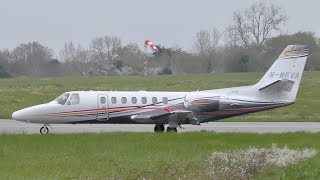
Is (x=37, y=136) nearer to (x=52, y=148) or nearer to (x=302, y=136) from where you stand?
(x=52, y=148)

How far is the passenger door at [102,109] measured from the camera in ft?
86.4

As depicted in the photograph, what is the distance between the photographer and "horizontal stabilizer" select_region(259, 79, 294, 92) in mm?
27547

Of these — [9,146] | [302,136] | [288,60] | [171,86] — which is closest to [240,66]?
[171,86]

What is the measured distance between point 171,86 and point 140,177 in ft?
149

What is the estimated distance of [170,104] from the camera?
89.6 feet

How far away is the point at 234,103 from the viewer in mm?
27781

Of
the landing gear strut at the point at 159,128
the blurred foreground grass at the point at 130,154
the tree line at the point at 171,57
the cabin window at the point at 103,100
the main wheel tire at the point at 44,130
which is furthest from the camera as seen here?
the tree line at the point at 171,57

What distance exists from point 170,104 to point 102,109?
307 centimetres

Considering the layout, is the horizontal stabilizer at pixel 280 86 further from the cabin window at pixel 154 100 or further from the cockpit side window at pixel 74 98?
the cockpit side window at pixel 74 98

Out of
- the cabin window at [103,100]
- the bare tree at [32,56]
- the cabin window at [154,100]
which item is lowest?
the cabin window at [154,100]

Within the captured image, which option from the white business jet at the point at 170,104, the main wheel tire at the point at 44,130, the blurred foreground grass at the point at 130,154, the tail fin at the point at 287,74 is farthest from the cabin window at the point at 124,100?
the tail fin at the point at 287,74

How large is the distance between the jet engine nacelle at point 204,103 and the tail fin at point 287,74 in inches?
81.7

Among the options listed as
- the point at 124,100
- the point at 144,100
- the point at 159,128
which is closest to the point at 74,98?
the point at 124,100

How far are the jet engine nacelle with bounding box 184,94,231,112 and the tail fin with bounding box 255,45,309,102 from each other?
2076mm
